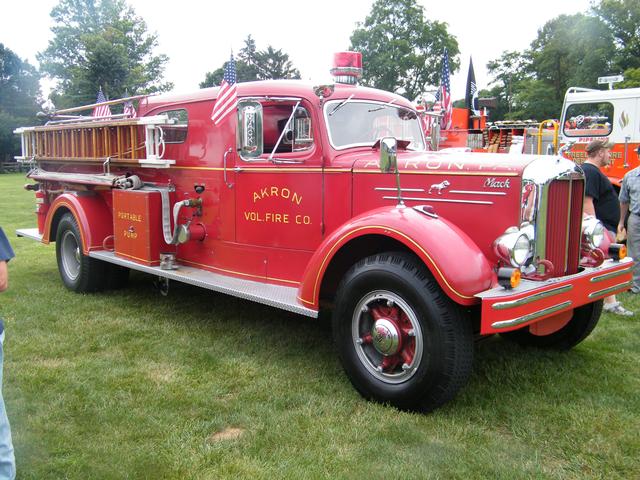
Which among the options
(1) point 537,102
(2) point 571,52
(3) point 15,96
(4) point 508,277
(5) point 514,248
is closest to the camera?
(4) point 508,277

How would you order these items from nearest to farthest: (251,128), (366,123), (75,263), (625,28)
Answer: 1. (251,128)
2. (366,123)
3. (75,263)
4. (625,28)

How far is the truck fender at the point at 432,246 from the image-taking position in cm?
328

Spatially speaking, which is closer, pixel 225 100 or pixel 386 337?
pixel 386 337

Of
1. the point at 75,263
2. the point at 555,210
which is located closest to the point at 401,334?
the point at 555,210

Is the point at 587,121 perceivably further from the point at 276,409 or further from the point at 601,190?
the point at 276,409

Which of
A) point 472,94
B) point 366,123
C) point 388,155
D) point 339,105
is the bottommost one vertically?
point 388,155

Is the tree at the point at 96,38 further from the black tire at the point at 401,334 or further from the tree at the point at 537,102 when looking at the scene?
the black tire at the point at 401,334

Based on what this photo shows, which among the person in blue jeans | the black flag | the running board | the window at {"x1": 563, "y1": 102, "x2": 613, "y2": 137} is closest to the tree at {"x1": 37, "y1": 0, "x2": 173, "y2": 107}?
the black flag

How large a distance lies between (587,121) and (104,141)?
28.4ft

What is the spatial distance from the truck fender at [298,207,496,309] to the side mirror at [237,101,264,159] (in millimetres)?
1112

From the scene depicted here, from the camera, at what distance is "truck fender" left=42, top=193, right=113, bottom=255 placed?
6.29 meters

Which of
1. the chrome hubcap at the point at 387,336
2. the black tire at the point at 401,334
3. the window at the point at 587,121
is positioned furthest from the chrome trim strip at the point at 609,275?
the window at the point at 587,121

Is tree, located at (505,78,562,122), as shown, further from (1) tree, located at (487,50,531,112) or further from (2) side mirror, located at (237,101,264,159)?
(2) side mirror, located at (237,101,264,159)

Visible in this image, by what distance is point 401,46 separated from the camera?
43.4 m
